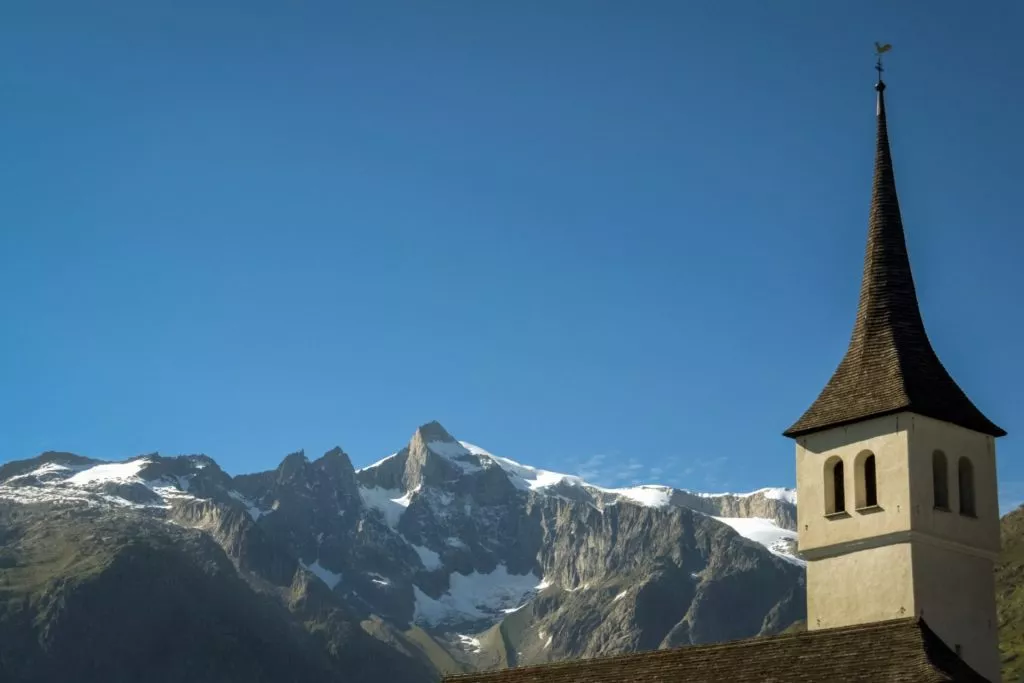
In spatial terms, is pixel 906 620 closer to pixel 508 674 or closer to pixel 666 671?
pixel 666 671

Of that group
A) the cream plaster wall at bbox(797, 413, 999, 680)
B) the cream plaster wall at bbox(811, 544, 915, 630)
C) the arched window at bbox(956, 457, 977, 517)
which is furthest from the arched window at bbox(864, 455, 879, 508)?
the arched window at bbox(956, 457, 977, 517)

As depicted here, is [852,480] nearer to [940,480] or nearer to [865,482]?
[865,482]

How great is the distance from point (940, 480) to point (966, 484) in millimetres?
1172

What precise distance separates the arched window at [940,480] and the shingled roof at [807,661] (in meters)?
7.24

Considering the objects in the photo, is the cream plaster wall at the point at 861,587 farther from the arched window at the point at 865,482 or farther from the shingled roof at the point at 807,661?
the shingled roof at the point at 807,661

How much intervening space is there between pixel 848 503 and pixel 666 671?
836 cm

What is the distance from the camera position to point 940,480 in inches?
1843

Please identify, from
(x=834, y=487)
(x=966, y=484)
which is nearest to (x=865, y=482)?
(x=834, y=487)

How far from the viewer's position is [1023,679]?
17162 centimetres

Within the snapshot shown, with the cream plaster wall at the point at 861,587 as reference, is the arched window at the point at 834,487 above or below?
above

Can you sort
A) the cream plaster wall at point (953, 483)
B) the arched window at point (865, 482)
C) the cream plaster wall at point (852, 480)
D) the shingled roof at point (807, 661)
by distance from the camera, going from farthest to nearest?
the arched window at point (865, 482)
the cream plaster wall at point (852, 480)
the cream plaster wall at point (953, 483)
the shingled roof at point (807, 661)

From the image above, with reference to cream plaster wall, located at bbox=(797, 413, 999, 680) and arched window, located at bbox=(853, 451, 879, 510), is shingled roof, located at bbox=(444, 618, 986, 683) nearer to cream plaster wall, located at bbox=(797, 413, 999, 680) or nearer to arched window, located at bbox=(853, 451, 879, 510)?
cream plaster wall, located at bbox=(797, 413, 999, 680)

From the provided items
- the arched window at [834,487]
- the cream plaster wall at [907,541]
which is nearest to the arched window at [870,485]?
the cream plaster wall at [907,541]

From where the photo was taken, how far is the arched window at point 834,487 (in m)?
48.0
